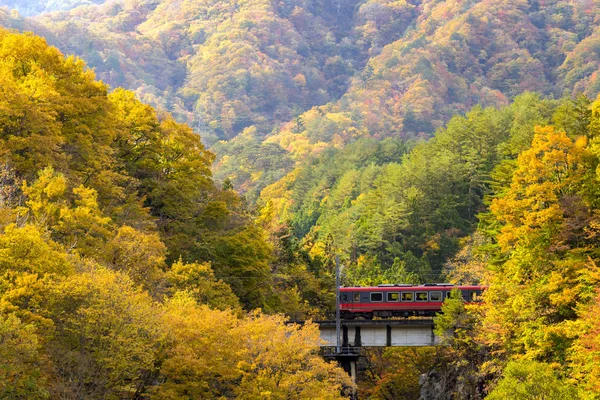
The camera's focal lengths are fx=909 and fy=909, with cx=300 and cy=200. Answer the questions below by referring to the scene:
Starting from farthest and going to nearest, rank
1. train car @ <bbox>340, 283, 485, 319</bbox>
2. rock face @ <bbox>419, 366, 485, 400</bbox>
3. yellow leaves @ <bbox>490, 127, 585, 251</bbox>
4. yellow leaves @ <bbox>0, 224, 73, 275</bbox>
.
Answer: train car @ <bbox>340, 283, 485, 319</bbox> < rock face @ <bbox>419, 366, 485, 400</bbox> < yellow leaves @ <bbox>490, 127, 585, 251</bbox> < yellow leaves @ <bbox>0, 224, 73, 275</bbox>

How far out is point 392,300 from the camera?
57906mm

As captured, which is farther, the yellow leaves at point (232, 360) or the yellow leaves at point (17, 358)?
the yellow leaves at point (232, 360)

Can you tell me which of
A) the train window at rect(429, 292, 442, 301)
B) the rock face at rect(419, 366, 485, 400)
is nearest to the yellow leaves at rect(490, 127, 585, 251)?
the rock face at rect(419, 366, 485, 400)

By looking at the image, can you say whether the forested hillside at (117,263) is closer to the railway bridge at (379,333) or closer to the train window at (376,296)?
the railway bridge at (379,333)

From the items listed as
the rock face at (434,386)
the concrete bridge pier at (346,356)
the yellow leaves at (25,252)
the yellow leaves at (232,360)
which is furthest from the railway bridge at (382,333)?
Result: the yellow leaves at (25,252)

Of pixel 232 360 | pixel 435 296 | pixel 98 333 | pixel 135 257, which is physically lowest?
pixel 232 360

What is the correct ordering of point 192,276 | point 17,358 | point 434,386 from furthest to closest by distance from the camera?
point 434,386
point 192,276
point 17,358

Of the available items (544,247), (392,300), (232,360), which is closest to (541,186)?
(544,247)

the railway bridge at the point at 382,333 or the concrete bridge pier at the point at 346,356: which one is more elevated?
the railway bridge at the point at 382,333

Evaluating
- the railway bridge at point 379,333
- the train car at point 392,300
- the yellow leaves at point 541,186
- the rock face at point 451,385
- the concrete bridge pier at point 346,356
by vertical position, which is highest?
the yellow leaves at point 541,186

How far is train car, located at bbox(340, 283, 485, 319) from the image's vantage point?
57406 millimetres

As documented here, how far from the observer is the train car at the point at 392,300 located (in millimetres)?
57406

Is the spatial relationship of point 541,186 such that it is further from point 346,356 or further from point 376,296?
point 376,296

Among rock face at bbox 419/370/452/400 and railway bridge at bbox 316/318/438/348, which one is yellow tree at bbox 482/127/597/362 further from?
railway bridge at bbox 316/318/438/348
